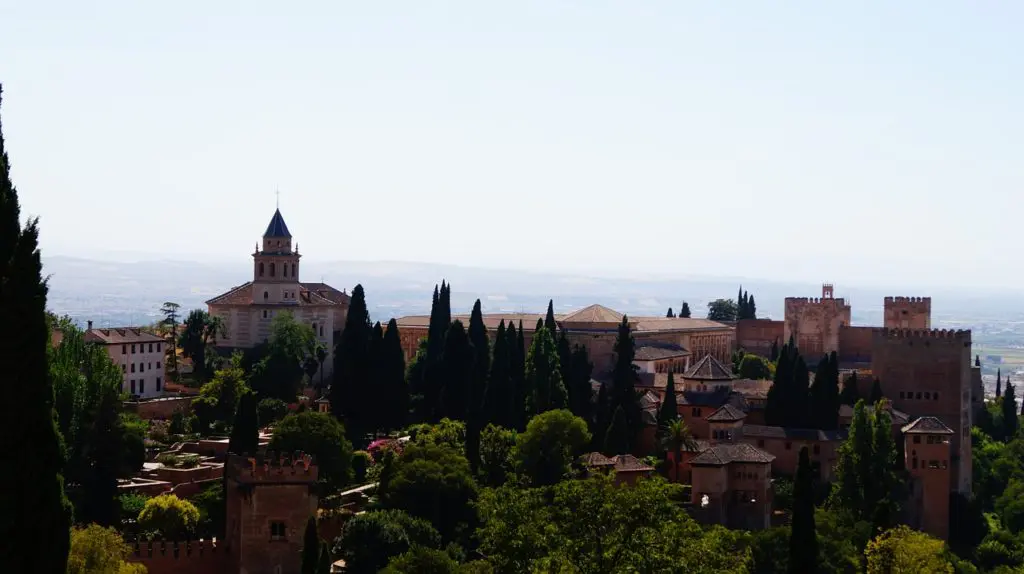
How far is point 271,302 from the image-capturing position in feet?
235

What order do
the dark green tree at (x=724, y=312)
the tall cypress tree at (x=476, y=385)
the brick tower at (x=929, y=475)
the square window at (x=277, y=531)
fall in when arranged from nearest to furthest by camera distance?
1. the square window at (x=277, y=531)
2. the tall cypress tree at (x=476, y=385)
3. the brick tower at (x=929, y=475)
4. the dark green tree at (x=724, y=312)

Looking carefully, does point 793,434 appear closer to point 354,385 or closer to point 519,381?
point 519,381

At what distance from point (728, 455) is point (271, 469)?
17.7 metres

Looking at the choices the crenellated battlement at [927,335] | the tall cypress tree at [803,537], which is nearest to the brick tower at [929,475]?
the crenellated battlement at [927,335]

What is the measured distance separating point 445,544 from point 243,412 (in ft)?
24.1

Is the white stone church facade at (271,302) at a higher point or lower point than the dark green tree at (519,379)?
higher

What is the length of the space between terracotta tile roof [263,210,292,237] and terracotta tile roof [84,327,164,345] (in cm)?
778

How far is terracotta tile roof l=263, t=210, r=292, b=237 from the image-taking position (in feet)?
238

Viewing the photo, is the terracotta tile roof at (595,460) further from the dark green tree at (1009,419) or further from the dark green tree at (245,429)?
the dark green tree at (1009,419)

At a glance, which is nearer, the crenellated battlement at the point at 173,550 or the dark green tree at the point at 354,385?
the crenellated battlement at the point at 173,550

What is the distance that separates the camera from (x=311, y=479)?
4128 centimetres

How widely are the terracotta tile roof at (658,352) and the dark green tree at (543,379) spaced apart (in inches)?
633

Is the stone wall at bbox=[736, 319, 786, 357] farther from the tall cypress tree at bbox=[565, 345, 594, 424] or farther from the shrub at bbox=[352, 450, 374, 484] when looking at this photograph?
the shrub at bbox=[352, 450, 374, 484]

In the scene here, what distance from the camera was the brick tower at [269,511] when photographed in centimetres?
4062
